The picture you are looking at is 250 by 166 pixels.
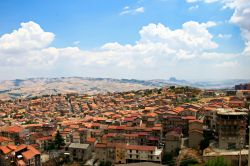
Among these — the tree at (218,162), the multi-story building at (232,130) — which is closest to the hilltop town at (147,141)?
the multi-story building at (232,130)

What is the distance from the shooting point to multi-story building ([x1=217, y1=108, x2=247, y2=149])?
24.8 m

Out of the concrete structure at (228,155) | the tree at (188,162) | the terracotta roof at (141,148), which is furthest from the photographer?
the terracotta roof at (141,148)

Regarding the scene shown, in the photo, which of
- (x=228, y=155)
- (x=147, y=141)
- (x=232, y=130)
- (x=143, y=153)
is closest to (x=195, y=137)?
(x=232, y=130)

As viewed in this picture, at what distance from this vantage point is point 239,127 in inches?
979

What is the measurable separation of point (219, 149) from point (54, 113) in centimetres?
4244

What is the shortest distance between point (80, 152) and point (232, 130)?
1479 cm

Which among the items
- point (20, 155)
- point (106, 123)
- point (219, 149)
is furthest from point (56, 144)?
point (219, 149)

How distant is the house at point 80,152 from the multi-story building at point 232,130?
12980 mm

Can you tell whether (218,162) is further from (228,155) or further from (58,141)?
(58,141)

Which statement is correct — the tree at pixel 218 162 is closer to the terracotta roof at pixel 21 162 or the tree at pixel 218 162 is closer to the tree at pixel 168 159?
the tree at pixel 168 159

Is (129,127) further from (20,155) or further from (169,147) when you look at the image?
(20,155)

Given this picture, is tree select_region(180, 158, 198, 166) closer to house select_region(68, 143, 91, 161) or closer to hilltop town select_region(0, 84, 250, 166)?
hilltop town select_region(0, 84, 250, 166)

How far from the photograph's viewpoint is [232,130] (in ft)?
81.6

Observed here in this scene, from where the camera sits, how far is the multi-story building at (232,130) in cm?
2479
